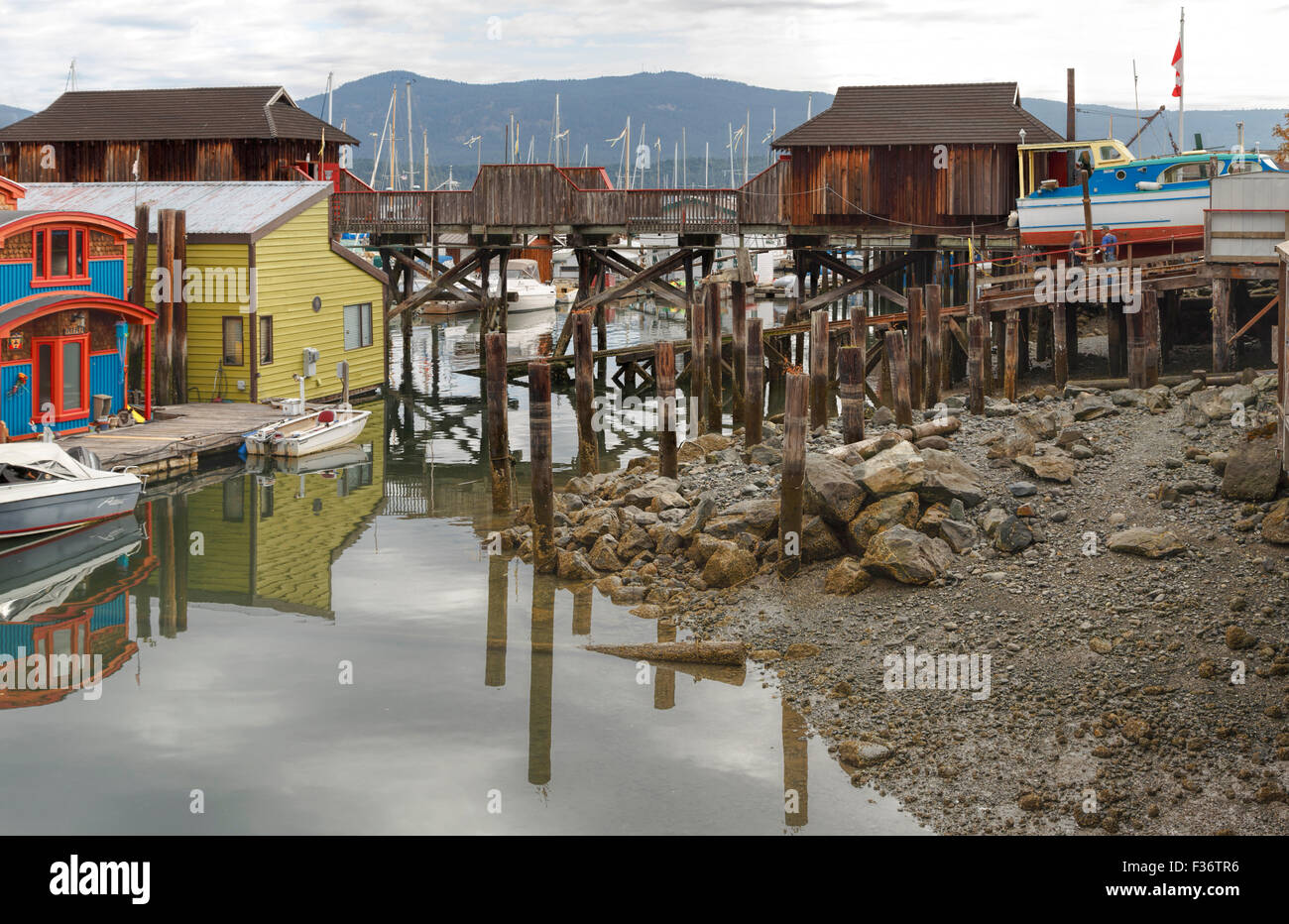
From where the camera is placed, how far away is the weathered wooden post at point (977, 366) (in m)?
27.1

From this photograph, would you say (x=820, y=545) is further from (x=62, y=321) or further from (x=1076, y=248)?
(x=62, y=321)

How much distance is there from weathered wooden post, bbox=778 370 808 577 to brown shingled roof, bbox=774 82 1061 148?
20.5m

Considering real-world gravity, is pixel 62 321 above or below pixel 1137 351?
above

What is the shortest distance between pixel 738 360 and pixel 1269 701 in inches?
880

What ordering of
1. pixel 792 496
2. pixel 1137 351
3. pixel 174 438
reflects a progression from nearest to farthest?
pixel 792 496, pixel 1137 351, pixel 174 438

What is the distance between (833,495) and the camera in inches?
760

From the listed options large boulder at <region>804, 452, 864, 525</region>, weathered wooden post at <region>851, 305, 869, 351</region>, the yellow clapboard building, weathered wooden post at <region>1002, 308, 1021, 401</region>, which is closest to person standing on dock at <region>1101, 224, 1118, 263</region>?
weathered wooden post at <region>1002, 308, 1021, 401</region>

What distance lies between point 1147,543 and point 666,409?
10.0 metres

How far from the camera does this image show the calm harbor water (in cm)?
1345

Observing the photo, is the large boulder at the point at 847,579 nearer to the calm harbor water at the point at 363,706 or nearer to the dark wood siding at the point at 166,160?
the calm harbor water at the point at 363,706

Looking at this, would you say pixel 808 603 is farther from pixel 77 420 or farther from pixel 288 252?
pixel 288 252

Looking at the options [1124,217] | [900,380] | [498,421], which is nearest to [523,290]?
[1124,217]

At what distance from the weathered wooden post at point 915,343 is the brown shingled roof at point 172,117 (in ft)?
80.3
